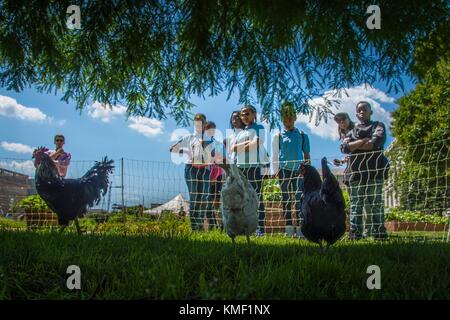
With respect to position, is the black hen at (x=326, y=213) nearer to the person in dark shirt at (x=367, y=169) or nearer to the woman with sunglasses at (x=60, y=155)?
the person in dark shirt at (x=367, y=169)

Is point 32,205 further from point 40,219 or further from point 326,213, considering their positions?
point 326,213

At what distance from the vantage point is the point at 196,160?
6.46m

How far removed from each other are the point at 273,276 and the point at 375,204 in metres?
3.58

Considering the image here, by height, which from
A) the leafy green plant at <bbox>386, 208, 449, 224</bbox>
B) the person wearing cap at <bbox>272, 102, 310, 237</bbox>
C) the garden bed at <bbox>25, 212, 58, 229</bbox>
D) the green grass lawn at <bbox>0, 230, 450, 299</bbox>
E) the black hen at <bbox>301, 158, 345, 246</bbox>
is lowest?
the leafy green plant at <bbox>386, 208, 449, 224</bbox>

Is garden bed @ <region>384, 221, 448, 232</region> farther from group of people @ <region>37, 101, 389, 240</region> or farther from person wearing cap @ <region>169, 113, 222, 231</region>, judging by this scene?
person wearing cap @ <region>169, 113, 222, 231</region>

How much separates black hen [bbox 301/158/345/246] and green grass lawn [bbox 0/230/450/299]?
0.32 metres

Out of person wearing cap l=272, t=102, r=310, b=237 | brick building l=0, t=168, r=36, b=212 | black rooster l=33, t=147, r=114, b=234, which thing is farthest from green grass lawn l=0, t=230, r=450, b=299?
brick building l=0, t=168, r=36, b=212

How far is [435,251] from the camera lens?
344cm

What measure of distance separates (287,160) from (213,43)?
2.99 m

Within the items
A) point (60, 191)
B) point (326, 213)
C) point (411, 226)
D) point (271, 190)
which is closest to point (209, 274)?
point (326, 213)

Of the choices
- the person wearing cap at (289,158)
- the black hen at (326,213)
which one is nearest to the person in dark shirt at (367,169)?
the person wearing cap at (289,158)

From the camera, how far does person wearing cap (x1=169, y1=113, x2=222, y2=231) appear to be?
253 inches

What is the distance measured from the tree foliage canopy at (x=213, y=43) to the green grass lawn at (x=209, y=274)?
130cm
